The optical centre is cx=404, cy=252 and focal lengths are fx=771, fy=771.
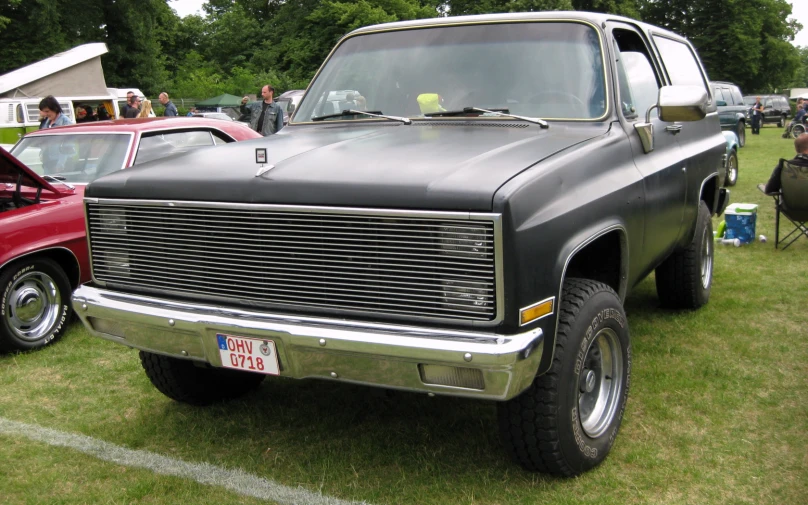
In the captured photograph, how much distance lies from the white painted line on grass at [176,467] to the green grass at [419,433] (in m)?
0.06

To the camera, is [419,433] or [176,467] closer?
[176,467]

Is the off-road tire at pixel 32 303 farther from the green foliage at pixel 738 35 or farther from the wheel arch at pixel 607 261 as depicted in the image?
the green foliage at pixel 738 35

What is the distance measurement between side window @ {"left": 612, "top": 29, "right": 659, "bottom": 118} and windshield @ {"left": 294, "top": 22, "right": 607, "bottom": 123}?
26 cm

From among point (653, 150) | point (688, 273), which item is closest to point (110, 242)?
point (653, 150)

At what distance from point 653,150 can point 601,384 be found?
1.45 m

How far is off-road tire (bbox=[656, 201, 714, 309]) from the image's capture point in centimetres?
545

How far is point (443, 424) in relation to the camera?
4047mm

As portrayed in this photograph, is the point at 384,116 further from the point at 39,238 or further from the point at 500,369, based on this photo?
the point at 39,238

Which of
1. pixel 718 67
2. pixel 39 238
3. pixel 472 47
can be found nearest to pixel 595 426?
pixel 472 47

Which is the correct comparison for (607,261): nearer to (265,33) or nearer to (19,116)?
(19,116)

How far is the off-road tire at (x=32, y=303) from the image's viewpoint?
527cm

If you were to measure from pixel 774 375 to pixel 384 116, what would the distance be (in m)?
2.74

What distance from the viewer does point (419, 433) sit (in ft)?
13.0

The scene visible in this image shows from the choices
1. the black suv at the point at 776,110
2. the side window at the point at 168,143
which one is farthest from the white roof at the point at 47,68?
the black suv at the point at 776,110
